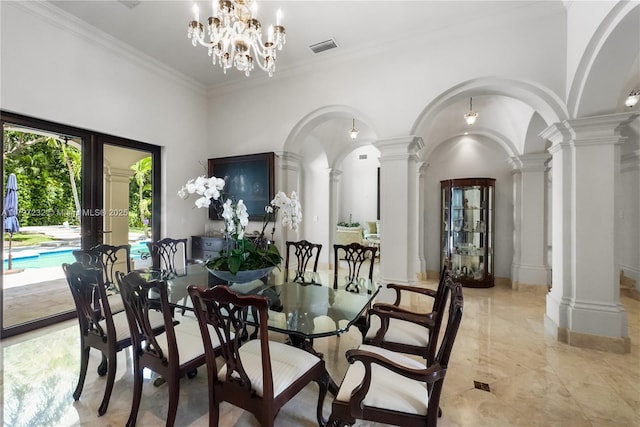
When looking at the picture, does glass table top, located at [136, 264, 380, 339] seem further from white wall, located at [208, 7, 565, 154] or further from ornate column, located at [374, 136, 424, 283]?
white wall, located at [208, 7, 565, 154]

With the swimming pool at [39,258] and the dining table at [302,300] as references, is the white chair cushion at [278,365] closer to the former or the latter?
the dining table at [302,300]

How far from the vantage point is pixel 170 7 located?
9.51 feet

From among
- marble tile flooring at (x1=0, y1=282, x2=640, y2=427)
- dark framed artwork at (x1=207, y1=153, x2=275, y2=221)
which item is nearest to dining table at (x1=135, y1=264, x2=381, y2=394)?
marble tile flooring at (x1=0, y1=282, x2=640, y2=427)

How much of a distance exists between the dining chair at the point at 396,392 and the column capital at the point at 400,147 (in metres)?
2.25

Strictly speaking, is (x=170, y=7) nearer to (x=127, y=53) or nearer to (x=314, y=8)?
(x=127, y=53)

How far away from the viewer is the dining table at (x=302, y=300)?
63.5 inches

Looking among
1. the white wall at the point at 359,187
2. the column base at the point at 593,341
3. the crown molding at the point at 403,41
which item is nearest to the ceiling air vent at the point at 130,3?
the crown molding at the point at 403,41

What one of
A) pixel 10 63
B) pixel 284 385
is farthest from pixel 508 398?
pixel 10 63

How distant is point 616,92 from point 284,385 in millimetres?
3635

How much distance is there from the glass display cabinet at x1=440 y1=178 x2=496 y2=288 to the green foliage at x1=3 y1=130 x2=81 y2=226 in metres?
5.38

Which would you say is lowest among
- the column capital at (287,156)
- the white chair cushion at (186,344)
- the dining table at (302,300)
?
the white chair cushion at (186,344)

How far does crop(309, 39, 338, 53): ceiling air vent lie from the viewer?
135 inches

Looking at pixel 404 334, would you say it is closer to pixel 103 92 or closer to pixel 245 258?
pixel 245 258

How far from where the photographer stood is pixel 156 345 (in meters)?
1.57
